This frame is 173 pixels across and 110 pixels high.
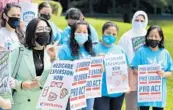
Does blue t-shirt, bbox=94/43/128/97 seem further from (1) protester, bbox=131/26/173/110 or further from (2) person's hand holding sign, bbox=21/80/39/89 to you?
(2) person's hand holding sign, bbox=21/80/39/89

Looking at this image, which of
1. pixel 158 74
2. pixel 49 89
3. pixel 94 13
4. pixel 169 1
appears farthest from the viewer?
pixel 94 13

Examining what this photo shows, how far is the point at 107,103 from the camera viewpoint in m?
6.88

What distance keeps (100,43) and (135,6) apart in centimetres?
3850

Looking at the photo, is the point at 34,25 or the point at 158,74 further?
the point at 158,74

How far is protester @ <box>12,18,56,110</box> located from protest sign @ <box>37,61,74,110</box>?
84 mm

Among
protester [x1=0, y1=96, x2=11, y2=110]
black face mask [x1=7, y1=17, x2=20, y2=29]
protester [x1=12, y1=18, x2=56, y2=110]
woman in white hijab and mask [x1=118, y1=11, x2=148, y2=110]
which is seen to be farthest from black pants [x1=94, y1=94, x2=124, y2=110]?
protester [x1=0, y1=96, x2=11, y2=110]

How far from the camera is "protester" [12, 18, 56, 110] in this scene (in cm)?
488

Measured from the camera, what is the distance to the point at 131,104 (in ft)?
25.7

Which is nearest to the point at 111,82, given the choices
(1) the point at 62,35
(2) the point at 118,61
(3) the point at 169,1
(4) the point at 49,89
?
(2) the point at 118,61

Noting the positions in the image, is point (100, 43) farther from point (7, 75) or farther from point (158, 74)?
point (7, 75)

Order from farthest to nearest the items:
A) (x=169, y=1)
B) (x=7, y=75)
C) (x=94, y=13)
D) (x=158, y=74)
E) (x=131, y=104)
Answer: (x=94, y=13) → (x=169, y=1) → (x=131, y=104) → (x=158, y=74) → (x=7, y=75)

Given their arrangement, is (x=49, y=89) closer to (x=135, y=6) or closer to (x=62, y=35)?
(x=62, y=35)

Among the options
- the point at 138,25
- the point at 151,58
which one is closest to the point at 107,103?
the point at 151,58

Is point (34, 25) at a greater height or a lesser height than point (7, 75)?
greater
